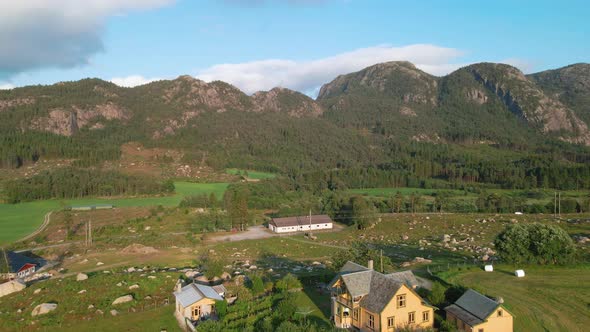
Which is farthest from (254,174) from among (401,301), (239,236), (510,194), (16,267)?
(401,301)

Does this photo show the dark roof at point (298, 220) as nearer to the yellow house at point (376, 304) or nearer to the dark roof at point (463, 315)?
the yellow house at point (376, 304)

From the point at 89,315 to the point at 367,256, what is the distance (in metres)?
21.3

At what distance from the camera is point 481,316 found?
23.9m

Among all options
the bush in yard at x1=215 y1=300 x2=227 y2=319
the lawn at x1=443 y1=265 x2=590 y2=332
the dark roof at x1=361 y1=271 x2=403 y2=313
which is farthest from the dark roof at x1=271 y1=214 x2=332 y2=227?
the dark roof at x1=361 y1=271 x2=403 y2=313

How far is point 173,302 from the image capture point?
34938mm

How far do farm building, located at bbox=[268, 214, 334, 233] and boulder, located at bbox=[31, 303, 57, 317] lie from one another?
41.5 m

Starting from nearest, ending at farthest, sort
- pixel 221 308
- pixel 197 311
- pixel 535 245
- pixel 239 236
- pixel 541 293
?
pixel 221 308, pixel 541 293, pixel 197 311, pixel 535 245, pixel 239 236

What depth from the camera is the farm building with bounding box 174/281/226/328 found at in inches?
1177

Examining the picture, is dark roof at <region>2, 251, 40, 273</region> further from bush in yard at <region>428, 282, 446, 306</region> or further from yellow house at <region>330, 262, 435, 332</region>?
bush in yard at <region>428, 282, 446, 306</region>

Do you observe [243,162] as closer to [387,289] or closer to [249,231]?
[249,231]

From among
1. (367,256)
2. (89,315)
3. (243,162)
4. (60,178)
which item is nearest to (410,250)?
(367,256)

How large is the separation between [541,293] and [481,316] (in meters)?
9.02

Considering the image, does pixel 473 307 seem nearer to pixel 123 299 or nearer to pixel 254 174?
pixel 123 299

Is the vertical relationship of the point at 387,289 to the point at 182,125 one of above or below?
below
